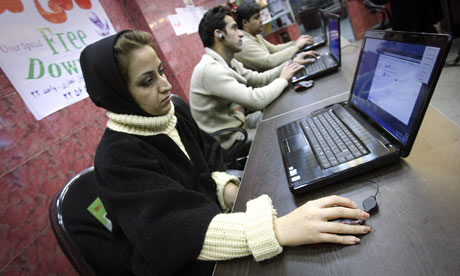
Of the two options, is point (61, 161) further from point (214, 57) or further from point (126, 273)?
point (214, 57)

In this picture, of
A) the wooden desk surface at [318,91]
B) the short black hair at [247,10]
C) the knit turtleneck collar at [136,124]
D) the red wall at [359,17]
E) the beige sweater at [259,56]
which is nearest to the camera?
the knit turtleneck collar at [136,124]

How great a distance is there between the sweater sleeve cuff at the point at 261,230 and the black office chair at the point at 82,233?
0.50 meters

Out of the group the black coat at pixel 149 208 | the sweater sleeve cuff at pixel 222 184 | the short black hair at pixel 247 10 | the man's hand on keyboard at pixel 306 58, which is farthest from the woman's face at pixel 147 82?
the short black hair at pixel 247 10

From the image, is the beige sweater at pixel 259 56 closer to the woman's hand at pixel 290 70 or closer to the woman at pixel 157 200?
the woman's hand at pixel 290 70

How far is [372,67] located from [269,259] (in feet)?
2.09

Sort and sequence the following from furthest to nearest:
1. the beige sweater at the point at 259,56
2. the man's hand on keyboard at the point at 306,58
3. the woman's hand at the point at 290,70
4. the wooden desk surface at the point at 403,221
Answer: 1. the beige sweater at the point at 259,56
2. the man's hand on keyboard at the point at 306,58
3. the woman's hand at the point at 290,70
4. the wooden desk surface at the point at 403,221

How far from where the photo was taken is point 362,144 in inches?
25.2

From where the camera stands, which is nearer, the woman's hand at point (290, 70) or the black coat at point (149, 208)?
the black coat at point (149, 208)

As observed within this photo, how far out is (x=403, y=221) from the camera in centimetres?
46

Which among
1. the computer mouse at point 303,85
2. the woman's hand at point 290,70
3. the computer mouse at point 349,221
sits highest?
the woman's hand at point 290,70

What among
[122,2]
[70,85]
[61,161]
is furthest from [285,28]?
[61,161]

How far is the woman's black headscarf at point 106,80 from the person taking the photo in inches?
30.8

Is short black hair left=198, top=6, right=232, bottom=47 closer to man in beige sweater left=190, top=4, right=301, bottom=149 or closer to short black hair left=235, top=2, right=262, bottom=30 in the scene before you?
man in beige sweater left=190, top=4, right=301, bottom=149

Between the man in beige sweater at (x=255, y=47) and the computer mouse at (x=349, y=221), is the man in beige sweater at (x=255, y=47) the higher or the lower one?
the higher one
